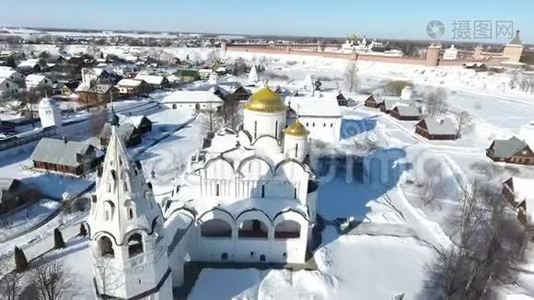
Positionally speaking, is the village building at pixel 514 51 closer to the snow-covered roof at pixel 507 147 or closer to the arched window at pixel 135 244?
the snow-covered roof at pixel 507 147

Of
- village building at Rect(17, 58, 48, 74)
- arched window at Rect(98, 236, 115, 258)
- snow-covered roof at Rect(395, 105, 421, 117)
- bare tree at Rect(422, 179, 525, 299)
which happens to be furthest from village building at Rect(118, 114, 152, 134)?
village building at Rect(17, 58, 48, 74)

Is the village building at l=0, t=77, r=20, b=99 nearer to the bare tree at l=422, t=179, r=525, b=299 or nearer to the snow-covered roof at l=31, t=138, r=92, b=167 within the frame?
the snow-covered roof at l=31, t=138, r=92, b=167

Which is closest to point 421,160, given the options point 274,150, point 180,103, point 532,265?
point 532,265

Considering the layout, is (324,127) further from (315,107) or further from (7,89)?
(7,89)

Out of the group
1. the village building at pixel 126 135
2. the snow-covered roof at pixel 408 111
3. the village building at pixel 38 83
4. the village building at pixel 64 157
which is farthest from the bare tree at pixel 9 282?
the village building at pixel 38 83

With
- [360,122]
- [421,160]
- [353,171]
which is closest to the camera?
[353,171]

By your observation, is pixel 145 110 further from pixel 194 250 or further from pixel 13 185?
pixel 194 250
